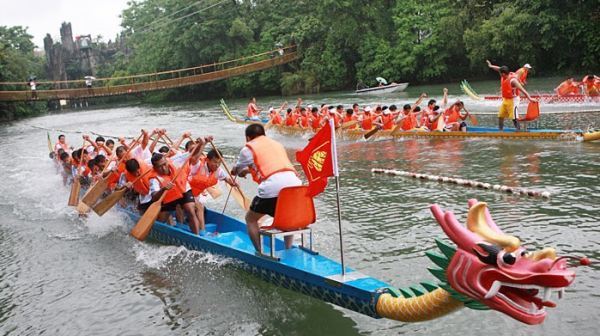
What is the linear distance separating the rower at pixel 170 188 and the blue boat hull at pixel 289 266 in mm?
257

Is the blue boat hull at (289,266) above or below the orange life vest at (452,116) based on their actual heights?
below

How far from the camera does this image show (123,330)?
239 inches

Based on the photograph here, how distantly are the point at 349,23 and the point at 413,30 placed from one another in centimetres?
440

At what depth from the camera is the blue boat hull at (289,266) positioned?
5.03m

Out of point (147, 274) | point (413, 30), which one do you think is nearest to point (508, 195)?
point (147, 274)

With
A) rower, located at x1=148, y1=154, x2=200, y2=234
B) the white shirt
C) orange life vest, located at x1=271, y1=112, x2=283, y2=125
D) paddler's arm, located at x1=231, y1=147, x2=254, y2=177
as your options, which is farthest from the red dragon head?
orange life vest, located at x1=271, y1=112, x2=283, y2=125

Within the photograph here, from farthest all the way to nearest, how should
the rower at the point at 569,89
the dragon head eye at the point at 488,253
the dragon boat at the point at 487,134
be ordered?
1. the rower at the point at 569,89
2. the dragon boat at the point at 487,134
3. the dragon head eye at the point at 488,253

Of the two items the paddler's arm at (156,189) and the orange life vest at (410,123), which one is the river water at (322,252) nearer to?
the paddler's arm at (156,189)

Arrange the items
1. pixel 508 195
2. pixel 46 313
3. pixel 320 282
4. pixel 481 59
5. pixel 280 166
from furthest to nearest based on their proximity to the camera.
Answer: pixel 481 59, pixel 508 195, pixel 46 313, pixel 280 166, pixel 320 282

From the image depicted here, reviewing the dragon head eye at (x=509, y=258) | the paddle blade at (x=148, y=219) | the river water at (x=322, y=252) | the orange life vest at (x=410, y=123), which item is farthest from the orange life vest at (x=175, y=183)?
the orange life vest at (x=410, y=123)

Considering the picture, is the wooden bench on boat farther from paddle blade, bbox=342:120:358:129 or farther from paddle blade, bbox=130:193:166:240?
paddle blade, bbox=342:120:358:129

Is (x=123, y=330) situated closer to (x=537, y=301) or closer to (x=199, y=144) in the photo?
(x=199, y=144)

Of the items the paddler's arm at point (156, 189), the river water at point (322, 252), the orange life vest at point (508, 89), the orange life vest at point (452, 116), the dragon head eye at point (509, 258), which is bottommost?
the river water at point (322, 252)

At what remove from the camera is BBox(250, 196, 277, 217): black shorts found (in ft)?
19.5
